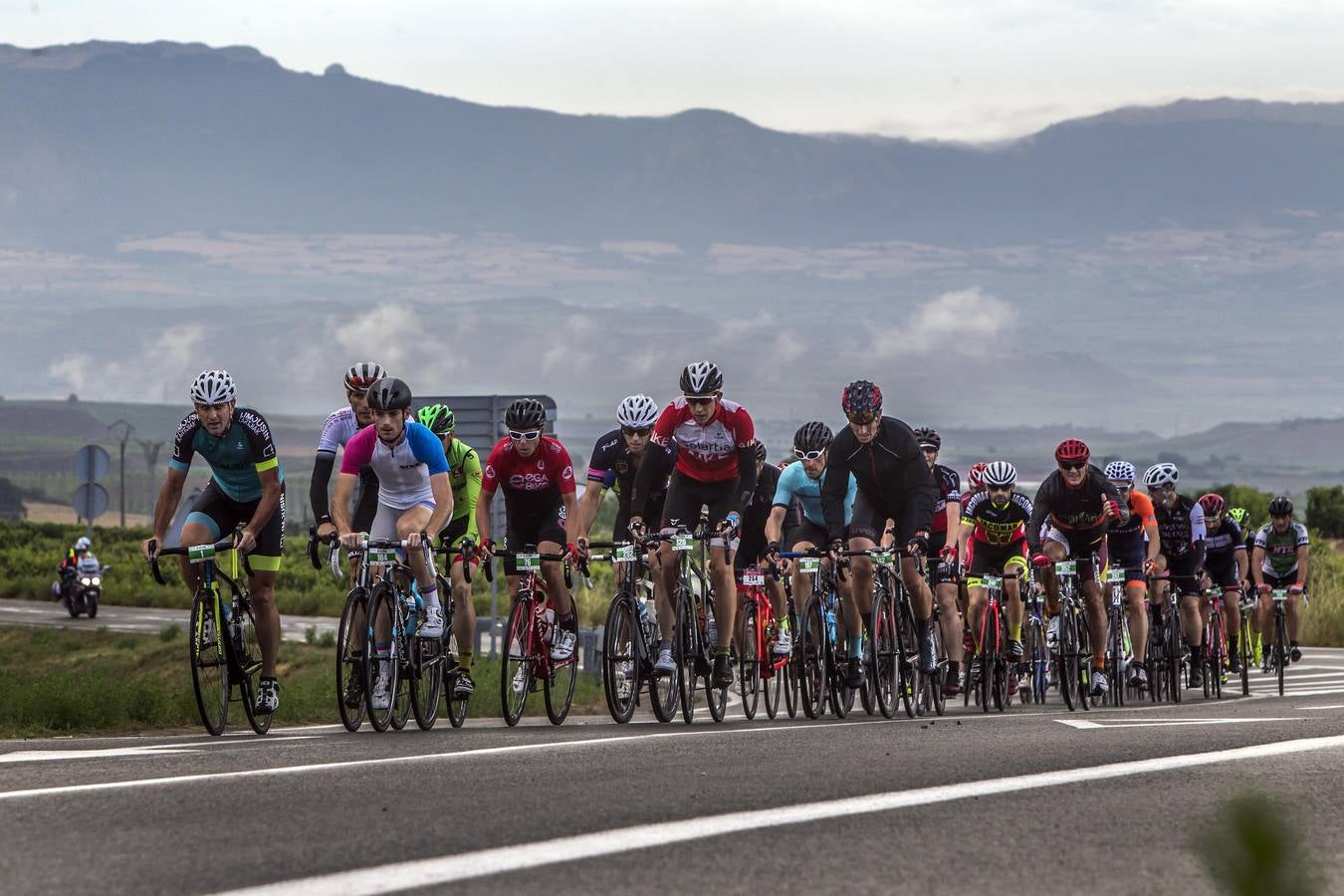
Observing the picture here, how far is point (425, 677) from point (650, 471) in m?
2.17

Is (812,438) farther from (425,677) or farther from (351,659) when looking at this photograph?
(351,659)

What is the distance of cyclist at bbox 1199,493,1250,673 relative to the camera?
22703 mm

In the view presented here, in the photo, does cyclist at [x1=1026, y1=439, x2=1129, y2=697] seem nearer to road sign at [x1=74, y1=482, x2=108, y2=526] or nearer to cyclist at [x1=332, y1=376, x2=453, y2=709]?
cyclist at [x1=332, y1=376, x2=453, y2=709]

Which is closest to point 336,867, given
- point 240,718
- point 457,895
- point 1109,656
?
point 457,895

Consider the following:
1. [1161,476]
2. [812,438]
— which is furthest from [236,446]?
[1161,476]

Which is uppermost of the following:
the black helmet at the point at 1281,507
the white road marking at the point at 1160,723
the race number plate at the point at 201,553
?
the black helmet at the point at 1281,507

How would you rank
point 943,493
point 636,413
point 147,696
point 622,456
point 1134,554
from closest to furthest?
point 636,413, point 622,456, point 943,493, point 147,696, point 1134,554

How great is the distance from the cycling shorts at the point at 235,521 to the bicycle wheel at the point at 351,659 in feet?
2.64

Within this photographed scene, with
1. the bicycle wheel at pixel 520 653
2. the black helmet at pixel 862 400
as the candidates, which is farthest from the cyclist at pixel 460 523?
the black helmet at pixel 862 400

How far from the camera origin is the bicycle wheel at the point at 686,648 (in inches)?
534

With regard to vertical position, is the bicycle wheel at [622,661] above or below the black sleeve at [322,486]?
below

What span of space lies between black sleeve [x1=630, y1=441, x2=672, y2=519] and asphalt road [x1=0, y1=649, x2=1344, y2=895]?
9.85 feet

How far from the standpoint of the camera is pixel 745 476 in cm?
1371

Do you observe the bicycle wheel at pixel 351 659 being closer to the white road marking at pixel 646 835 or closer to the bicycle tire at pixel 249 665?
the bicycle tire at pixel 249 665
